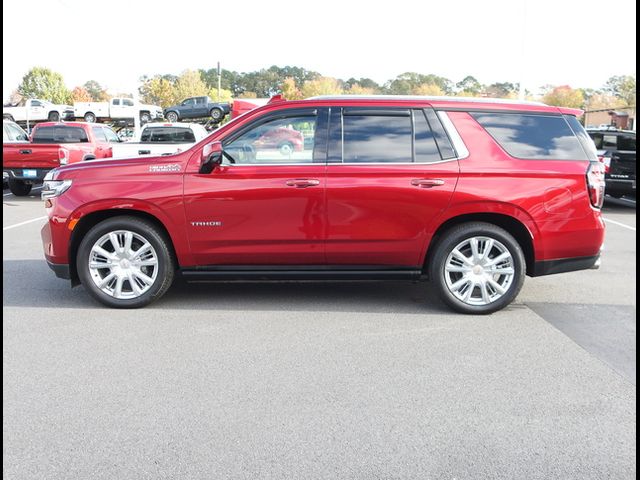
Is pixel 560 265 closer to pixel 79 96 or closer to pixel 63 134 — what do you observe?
pixel 63 134

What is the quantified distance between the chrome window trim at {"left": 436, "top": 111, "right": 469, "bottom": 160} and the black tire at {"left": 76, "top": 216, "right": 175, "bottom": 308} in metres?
2.74

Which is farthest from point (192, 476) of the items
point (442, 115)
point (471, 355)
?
point (442, 115)

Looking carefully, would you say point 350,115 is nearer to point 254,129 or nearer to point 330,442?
point 254,129

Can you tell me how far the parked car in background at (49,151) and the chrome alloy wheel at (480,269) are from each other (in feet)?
40.5

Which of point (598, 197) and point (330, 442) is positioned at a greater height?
point (598, 197)

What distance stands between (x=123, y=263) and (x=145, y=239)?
1.02ft

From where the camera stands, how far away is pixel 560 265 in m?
6.00

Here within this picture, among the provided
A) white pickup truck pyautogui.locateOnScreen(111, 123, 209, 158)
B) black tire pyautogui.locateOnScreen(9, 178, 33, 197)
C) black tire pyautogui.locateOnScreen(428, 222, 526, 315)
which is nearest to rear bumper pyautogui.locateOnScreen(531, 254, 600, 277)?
black tire pyautogui.locateOnScreen(428, 222, 526, 315)

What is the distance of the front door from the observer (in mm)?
5805

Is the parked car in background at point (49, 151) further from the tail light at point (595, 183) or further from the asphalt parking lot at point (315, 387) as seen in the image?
the tail light at point (595, 183)

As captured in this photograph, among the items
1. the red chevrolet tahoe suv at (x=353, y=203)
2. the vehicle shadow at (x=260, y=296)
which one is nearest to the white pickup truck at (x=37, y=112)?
the vehicle shadow at (x=260, y=296)

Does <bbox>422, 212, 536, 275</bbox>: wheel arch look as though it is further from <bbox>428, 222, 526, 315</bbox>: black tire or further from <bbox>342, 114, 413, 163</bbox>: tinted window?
<bbox>342, 114, 413, 163</bbox>: tinted window

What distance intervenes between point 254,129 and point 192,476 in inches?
140

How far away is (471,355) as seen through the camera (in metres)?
4.81
